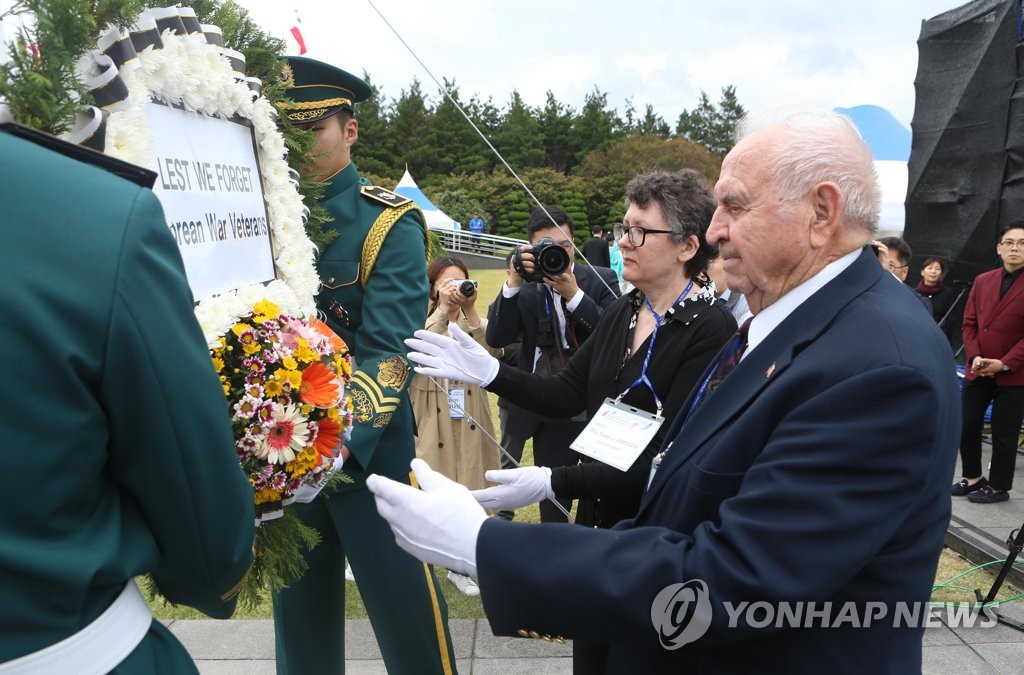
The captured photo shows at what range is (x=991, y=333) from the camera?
5953mm

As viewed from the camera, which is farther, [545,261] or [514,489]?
[545,261]

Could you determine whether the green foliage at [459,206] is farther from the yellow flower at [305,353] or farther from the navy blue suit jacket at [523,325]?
the yellow flower at [305,353]

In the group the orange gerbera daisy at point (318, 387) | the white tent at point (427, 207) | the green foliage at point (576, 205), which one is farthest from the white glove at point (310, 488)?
the green foliage at point (576, 205)

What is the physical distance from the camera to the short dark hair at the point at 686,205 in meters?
2.65

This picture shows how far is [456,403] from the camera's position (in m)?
4.64

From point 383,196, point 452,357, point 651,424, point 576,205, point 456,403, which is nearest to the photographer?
point 651,424

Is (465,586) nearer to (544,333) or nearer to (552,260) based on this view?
(544,333)

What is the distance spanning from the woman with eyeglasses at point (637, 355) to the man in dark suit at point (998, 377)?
418 cm

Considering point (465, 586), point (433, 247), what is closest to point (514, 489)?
point (433, 247)

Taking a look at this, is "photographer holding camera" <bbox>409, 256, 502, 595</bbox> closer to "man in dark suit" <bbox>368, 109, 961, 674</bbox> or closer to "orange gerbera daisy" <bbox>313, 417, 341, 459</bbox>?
"orange gerbera daisy" <bbox>313, 417, 341, 459</bbox>

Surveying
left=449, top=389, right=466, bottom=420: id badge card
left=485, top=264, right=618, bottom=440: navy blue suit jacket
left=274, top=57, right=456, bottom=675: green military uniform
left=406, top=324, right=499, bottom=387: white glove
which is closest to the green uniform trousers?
left=274, top=57, right=456, bottom=675: green military uniform

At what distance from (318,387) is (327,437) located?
13cm

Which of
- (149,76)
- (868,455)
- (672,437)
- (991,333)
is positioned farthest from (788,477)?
(991,333)

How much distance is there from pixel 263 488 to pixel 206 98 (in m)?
0.87
